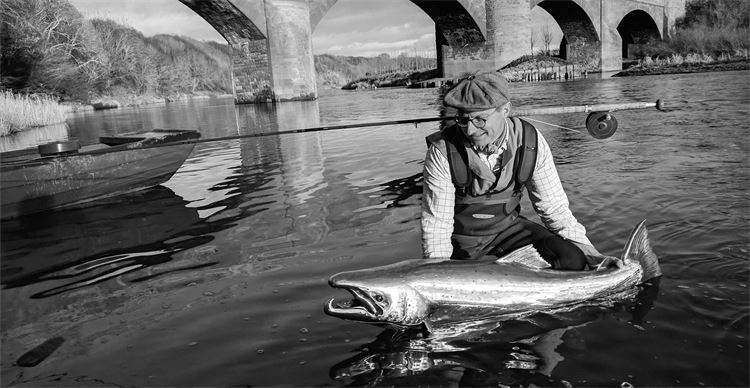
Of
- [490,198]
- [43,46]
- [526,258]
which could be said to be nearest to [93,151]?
[490,198]

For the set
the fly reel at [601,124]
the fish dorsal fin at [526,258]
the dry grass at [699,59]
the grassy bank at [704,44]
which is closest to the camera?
the fish dorsal fin at [526,258]

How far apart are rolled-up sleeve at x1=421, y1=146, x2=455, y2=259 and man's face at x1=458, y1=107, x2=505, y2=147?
242 mm

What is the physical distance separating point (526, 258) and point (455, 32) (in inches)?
1716

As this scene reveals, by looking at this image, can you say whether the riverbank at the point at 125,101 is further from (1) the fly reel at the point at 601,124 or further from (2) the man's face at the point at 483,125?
(2) the man's face at the point at 483,125

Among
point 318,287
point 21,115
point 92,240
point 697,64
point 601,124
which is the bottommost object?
point 318,287

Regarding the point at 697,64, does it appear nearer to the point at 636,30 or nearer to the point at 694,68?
the point at 694,68

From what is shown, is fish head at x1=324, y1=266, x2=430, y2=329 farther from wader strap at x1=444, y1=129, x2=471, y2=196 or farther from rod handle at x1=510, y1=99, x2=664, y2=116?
rod handle at x1=510, y1=99, x2=664, y2=116

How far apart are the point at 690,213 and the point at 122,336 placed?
17.3 ft

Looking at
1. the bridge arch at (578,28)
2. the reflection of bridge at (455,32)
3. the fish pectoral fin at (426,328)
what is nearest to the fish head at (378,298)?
the fish pectoral fin at (426,328)

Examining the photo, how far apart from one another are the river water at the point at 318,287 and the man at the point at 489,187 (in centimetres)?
53

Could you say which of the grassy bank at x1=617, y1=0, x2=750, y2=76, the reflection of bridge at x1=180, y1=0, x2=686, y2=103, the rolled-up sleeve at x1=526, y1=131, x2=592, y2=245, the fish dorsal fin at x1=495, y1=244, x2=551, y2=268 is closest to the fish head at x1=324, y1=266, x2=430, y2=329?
the fish dorsal fin at x1=495, y1=244, x2=551, y2=268

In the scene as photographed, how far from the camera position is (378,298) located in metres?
2.81

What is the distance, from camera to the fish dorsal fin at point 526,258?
3234mm

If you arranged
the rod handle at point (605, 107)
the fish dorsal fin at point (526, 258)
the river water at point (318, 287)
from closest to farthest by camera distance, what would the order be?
the river water at point (318, 287), the fish dorsal fin at point (526, 258), the rod handle at point (605, 107)
